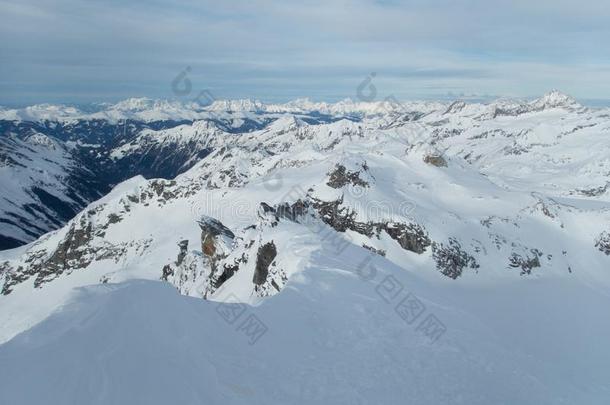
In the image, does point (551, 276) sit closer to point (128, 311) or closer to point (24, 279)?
point (128, 311)

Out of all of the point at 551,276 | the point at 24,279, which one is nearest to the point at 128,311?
the point at 551,276

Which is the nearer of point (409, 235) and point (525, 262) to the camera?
point (525, 262)

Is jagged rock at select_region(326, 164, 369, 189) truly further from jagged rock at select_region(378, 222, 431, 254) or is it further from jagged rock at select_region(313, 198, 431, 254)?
jagged rock at select_region(378, 222, 431, 254)

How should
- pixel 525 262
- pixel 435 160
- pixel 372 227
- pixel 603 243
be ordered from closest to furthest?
pixel 525 262 → pixel 372 227 → pixel 603 243 → pixel 435 160

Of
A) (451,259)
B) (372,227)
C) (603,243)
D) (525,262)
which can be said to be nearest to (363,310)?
(451,259)

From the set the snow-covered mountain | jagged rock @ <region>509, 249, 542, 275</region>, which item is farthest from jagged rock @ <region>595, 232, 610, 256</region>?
jagged rock @ <region>509, 249, 542, 275</region>

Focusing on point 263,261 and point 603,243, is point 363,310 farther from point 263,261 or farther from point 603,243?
point 603,243

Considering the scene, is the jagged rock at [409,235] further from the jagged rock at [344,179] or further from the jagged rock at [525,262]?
the jagged rock at [344,179]
